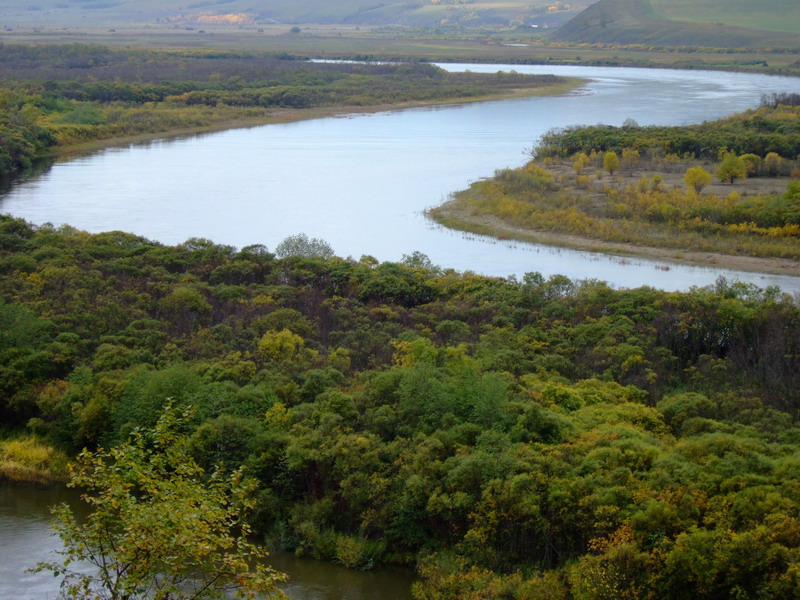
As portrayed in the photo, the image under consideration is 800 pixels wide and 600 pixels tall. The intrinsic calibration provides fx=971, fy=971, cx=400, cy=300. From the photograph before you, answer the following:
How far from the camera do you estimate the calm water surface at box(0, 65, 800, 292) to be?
31219 mm

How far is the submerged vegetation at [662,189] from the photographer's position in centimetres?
3184

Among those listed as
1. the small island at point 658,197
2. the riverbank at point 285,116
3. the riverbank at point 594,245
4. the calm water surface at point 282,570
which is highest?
the riverbank at point 285,116

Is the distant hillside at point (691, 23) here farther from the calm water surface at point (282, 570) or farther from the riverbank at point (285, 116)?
the calm water surface at point (282, 570)

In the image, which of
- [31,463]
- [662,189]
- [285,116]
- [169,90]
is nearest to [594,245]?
[662,189]

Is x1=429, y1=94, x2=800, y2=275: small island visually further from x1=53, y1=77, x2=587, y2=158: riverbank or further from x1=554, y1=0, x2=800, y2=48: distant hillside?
x1=554, y1=0, x2=800, y2=48: distant hillside

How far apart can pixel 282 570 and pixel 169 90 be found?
64.0 m

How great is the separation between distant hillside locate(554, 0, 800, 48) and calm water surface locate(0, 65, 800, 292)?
Result: 6023 cm

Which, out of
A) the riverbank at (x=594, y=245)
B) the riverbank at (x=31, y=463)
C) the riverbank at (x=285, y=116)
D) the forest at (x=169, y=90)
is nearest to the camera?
the riverbank at (x=31, y=463)

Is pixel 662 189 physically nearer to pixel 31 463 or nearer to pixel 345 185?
pixel 345 185

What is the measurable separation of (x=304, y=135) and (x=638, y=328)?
4007 cm

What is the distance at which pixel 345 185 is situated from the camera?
41125 mm

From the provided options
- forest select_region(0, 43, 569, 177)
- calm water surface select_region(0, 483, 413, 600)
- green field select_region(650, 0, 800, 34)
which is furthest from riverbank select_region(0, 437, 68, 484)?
green field select_region(650, 0, 800, 34)

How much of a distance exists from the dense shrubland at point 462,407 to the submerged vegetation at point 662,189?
8.71m

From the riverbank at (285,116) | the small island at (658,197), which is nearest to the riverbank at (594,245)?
the small island at (658,197)
